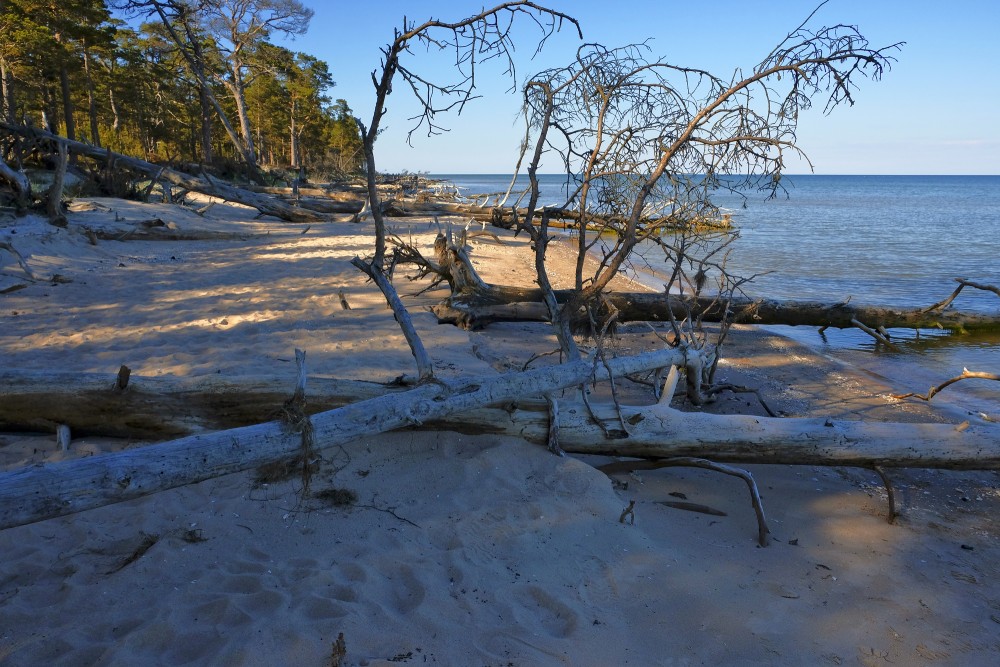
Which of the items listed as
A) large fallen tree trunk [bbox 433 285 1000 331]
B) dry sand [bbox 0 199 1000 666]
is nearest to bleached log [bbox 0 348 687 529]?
dry sand [bbox 0 199 1000 666]

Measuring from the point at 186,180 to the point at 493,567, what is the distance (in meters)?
16.8

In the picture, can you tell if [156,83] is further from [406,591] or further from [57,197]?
[406,591]

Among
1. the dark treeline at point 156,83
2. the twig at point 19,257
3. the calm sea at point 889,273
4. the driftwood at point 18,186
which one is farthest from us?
the dark treeline at point 156,83

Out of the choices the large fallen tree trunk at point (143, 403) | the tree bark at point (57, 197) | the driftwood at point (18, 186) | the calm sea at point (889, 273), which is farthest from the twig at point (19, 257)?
the calm sea at point (889, 273)

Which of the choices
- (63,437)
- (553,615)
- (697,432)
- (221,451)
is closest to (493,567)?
(553,615)

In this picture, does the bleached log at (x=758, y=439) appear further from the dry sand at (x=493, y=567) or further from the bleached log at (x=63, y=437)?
the bleached log at (x=63, y=437)

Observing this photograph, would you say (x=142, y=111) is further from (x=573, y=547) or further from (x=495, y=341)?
(x=573, y=547)

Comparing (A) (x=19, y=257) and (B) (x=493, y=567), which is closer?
(B) (x=493, y=567)

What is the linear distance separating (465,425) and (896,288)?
502 inches

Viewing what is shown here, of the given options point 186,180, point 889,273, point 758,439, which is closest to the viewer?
point 758,439

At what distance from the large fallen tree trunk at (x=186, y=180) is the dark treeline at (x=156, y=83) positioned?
749mm

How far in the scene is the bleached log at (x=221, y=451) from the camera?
6.66 ft

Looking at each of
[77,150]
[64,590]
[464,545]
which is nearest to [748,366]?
[464,545]

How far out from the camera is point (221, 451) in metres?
2.48
